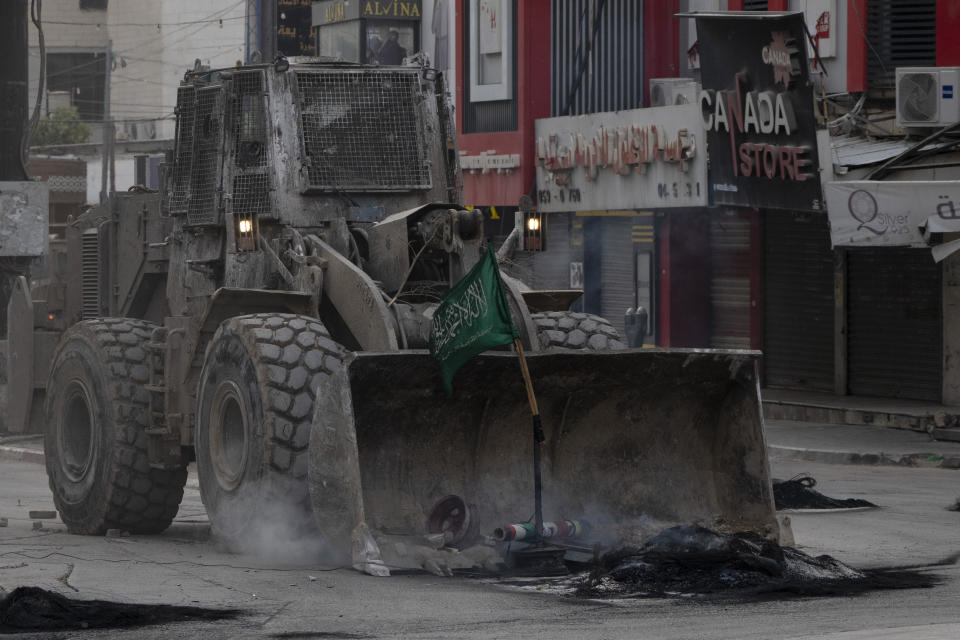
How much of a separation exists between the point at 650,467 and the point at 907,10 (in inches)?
508

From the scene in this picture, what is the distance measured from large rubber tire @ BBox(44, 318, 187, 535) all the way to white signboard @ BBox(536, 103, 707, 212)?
12869mm

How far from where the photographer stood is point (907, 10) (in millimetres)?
21609

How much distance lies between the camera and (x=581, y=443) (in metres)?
10.4

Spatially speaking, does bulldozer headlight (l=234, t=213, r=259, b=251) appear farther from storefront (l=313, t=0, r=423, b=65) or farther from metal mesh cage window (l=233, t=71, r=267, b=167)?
storefront (l=313, t=0, r=423, b=65)

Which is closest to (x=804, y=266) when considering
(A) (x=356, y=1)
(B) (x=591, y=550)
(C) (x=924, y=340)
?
(C) (x=924, y=340)

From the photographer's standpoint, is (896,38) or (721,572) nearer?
(721,572)

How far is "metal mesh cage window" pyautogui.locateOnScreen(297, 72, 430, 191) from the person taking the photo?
11359mm

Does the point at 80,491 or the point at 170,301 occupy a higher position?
the point at 170,301

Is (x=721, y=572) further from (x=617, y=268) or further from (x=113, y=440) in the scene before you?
(x=617, y=268)

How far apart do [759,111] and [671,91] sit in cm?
344

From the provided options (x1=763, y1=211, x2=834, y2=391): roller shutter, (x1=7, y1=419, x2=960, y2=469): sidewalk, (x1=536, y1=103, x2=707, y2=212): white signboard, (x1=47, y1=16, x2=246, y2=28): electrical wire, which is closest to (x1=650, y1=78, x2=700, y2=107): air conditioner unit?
Answer: (x1=536, y1=103, x2=707, y2=212): white signboard

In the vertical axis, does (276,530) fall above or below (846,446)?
above

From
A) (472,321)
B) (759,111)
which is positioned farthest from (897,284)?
(472,321)

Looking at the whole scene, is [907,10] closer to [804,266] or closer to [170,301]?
[804,266]
